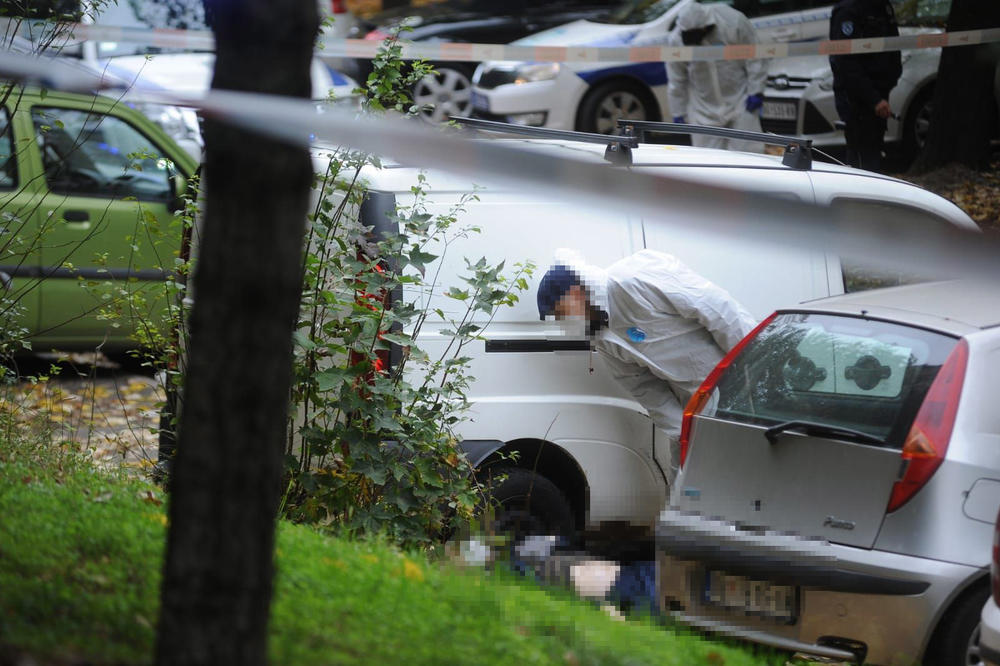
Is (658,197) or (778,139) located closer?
(658,197)

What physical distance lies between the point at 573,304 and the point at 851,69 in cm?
607

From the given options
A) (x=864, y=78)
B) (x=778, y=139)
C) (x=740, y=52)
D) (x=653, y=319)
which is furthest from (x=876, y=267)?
(x=740, y=52)

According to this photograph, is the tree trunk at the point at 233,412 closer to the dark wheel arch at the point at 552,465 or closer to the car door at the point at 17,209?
the dark wheel arch at the point at 552,465

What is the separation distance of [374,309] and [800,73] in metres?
8.61

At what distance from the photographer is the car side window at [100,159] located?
30.1 feet

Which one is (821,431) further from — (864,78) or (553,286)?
(864,78)

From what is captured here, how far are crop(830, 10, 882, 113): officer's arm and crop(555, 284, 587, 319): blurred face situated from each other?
5.92m

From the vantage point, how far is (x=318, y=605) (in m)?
3.51

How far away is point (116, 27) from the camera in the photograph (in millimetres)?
14000

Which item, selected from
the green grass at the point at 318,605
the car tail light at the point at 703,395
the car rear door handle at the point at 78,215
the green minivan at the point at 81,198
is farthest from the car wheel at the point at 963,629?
the car rear door handle at the point at 78,215

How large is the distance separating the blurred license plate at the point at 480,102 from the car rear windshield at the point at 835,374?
353 inches

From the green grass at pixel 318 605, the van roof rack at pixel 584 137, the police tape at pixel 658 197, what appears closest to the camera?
the police tape at pixel 658 197

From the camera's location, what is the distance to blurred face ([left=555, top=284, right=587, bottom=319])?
5.45 metres

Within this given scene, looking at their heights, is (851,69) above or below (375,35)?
below
